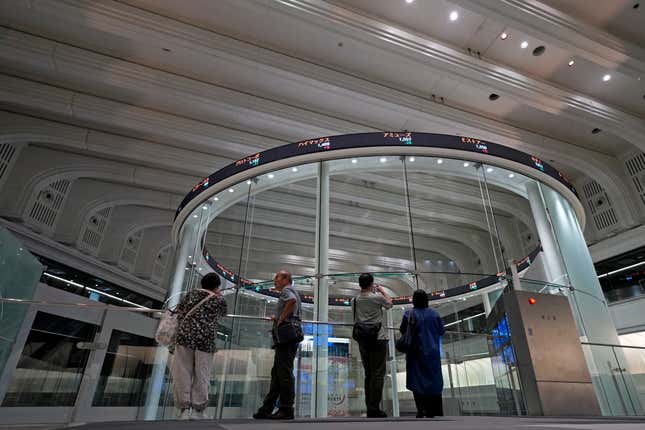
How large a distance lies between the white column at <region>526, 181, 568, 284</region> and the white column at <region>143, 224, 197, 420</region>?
7089 millimetres

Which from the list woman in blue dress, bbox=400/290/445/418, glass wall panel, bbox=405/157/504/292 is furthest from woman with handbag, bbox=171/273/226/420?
glass wall panel, bbox=405/157/504/292

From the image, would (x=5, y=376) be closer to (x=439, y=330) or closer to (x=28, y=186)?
(x=439, y=330)

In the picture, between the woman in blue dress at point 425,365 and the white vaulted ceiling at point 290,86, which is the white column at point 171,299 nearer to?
the white vaulted ceiling at point 290,86

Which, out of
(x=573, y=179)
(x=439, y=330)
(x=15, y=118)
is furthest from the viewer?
(x=573, y=179)

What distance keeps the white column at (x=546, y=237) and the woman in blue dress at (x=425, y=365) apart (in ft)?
14.6

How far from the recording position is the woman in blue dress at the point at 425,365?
3.38 m

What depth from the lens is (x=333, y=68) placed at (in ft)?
31.6

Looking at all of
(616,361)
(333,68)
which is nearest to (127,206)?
(333,68)

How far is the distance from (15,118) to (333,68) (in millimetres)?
9292

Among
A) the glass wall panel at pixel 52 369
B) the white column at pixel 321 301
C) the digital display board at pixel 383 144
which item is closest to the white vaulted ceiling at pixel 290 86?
the white column at pixel 321 301

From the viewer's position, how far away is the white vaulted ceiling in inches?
318

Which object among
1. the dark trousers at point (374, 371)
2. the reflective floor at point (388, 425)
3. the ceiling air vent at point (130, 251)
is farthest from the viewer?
the ceiling air vent at point (130, 251)

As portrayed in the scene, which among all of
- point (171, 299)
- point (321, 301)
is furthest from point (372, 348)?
point (171, 299)

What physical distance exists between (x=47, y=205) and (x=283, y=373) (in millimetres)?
12689
